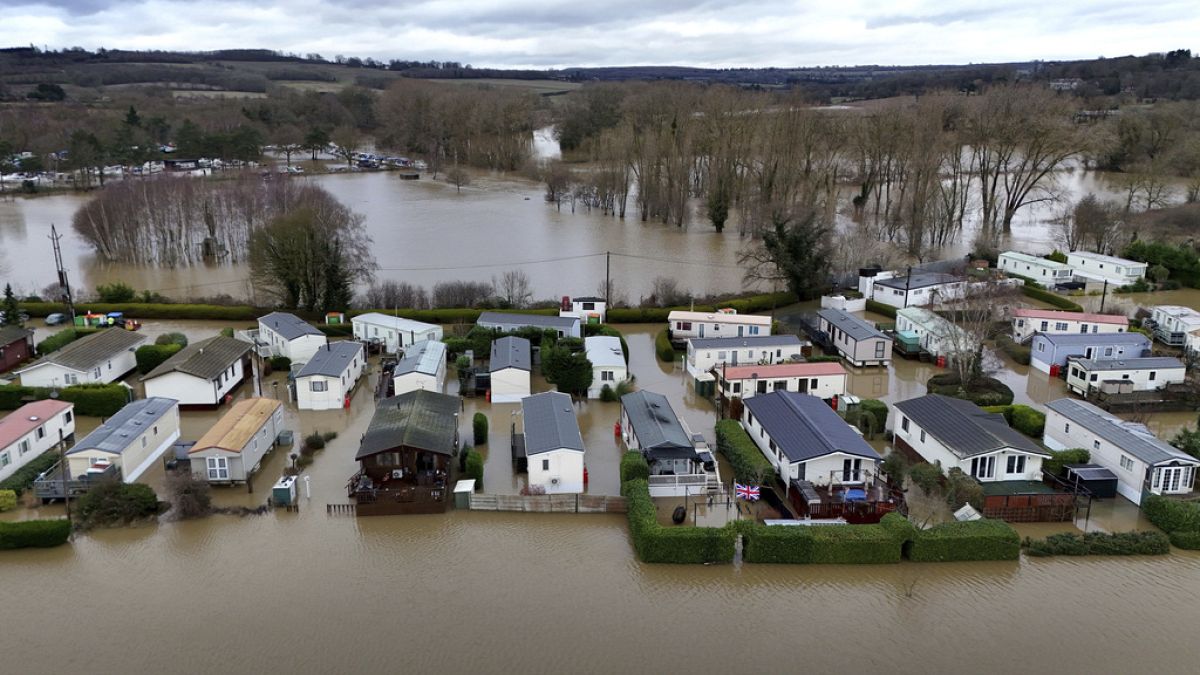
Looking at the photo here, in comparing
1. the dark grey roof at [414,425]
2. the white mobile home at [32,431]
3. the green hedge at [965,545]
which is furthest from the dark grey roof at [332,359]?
the green hedge at [965,545]

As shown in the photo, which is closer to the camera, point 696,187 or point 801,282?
point 801,282

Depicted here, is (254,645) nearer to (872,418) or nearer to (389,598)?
(389,598)

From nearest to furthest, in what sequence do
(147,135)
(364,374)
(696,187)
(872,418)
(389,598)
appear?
(389,598)
(872,418)
(364,374)
(696,187)
(147,135)

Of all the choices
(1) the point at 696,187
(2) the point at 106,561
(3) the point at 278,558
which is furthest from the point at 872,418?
(1) the point at 696,187

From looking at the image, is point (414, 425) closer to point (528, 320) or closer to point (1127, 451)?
point (528, 320)

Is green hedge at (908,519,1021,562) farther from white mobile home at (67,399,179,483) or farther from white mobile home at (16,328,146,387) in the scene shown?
white mobile home at (16,328,146,387)

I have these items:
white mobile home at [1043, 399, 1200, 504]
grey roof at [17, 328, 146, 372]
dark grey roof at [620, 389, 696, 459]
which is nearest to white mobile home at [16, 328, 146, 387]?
grey roof at [17, 328, 146, 372]

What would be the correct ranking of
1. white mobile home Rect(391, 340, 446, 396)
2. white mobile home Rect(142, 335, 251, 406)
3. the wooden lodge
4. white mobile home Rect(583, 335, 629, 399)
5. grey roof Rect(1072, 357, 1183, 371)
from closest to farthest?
the wooden lodge
white mobile home Rect(142, 335, 251, 406)
white mobile home Rect(391, 340, 446, 396)
grey roof Rect(1072, 357, 1183, 371)
white mobile home Rect(583, 335, 629, 399)

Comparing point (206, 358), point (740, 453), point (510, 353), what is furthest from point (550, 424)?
point (206, 358)
